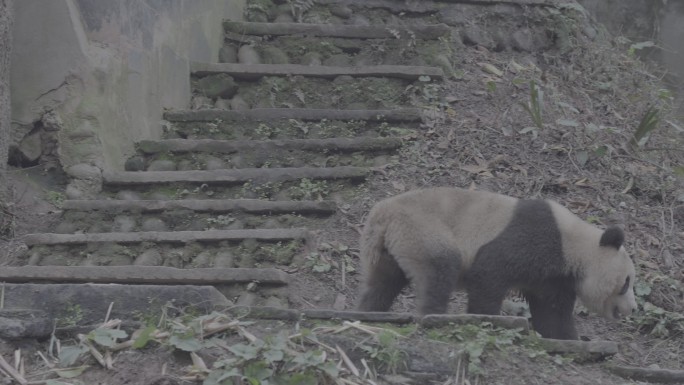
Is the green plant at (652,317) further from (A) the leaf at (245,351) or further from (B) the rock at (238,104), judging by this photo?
(B) the rock at (238,104)

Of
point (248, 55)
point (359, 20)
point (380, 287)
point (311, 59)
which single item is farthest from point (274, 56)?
point (380, 287)

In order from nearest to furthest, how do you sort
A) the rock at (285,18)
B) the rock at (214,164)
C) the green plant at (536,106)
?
1. the rock at (214,164)
2. the green plant at (536,106)
3. the rock at (285,18)

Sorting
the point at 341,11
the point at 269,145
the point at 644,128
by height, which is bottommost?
the point at 269,145

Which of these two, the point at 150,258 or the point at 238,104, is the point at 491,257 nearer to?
the point at 150,258

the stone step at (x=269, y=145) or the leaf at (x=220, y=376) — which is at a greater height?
the leaf at (x=220, y=376)

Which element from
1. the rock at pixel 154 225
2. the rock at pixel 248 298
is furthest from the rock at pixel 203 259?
the rock at pixel 248 298

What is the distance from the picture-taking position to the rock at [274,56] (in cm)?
912

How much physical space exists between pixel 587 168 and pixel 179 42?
3667 millimetres

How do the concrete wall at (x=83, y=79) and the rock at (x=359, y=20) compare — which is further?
the rock at (x=359, y=20)

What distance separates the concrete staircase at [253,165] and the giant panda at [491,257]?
2.32ft

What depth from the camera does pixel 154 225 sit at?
22.3 ft

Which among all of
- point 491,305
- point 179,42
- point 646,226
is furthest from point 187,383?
point 179,42

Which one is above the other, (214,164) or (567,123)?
(567,123)

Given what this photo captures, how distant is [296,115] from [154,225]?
1.80 meters
